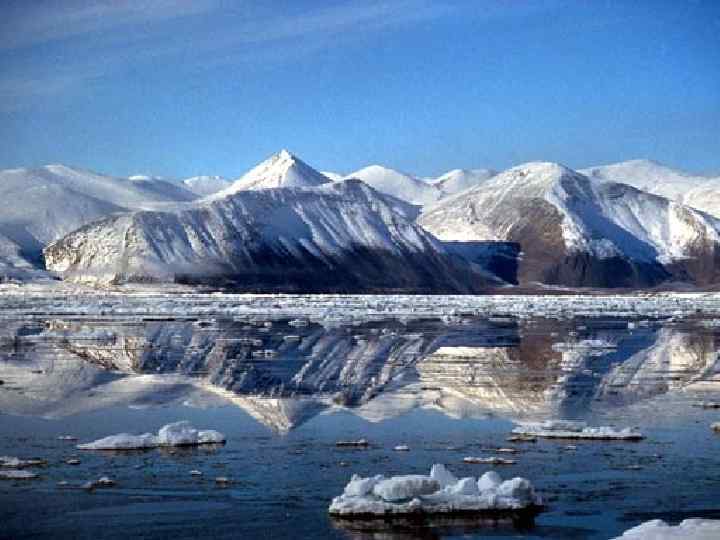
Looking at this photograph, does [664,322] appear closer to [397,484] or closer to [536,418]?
[536,418]

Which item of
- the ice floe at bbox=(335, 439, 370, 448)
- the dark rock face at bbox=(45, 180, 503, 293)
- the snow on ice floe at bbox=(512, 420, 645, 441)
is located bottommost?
the ice floe at bbox=(335, 439, 370, 448)

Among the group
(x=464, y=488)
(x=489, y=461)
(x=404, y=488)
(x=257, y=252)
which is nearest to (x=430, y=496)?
(x=404, y=488)

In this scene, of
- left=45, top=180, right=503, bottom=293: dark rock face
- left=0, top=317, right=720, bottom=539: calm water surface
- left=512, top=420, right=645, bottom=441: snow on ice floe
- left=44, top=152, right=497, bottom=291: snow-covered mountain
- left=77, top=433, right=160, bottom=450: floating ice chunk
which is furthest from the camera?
left=44, top=152, right=497, bottom=291: snow-covered mountain

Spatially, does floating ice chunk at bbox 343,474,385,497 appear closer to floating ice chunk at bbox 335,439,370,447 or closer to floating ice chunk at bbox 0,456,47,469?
floating ice chunk at bbox 335,439,370,447

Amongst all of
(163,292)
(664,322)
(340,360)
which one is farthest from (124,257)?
(340,360)

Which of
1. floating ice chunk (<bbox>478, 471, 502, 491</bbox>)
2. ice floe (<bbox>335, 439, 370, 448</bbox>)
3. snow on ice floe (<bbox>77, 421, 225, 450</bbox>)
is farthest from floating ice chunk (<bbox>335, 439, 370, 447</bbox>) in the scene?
floating ice chunk (<bbox>478, 471, 502, 491</bbox>)

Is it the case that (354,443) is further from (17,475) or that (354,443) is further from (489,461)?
(17,475)

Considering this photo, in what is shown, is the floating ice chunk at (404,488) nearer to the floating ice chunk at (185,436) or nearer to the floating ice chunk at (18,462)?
the floating ice chunk at (185,436)

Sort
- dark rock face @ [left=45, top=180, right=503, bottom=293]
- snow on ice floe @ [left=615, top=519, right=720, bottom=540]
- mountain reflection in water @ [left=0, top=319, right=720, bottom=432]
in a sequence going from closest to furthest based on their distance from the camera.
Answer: snow on ice floe @ [left=615, top=519, right=720, bottom=540] < mountain reflection in water @ [left=0, top=319, right=720, bottom=432] < dark rock face @ [left=45, top=180, right=503, bottom=293]
